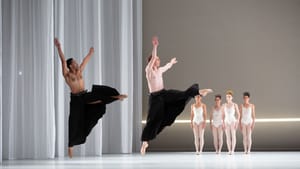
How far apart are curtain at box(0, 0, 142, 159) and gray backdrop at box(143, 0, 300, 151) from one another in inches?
32.9

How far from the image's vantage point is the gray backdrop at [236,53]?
48.3 feet

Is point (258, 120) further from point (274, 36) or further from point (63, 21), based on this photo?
point (63, 21)

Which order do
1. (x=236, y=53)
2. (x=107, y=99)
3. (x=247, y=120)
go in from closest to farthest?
(x=107, y=99), (x=247, y=120), (x=236, y=53)

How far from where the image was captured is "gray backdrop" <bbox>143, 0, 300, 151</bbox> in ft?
48.3

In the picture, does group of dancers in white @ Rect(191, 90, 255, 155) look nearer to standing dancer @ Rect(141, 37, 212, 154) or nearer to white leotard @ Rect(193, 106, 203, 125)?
white leotard @ Rect(193, 106, 203, 125)

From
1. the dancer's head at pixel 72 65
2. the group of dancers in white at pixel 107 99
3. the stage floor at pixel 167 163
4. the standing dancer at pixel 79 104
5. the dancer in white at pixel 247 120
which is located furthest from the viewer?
the dancer in white at pixel 247 120

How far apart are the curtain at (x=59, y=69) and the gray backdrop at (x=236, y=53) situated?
2.75ft

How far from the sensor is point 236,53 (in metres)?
15.0

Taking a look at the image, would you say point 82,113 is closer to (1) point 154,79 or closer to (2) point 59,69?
(1) point 154,79

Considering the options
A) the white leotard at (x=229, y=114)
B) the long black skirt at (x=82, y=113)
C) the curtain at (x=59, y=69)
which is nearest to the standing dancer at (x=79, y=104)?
the long black skirt at (x=82, y=113)

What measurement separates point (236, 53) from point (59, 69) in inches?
176

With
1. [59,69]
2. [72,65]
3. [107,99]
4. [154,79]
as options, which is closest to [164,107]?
[154,79]

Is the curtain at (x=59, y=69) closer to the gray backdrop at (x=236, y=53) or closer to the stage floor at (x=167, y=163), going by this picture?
the gray backdrop at (x=236, y=53)

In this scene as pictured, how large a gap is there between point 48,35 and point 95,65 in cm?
162
